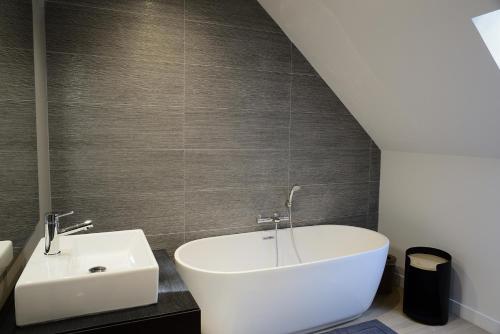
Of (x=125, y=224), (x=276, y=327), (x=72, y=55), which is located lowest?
(x=276, y=327)

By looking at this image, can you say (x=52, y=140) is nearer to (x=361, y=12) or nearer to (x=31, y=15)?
(x=31, y=15)

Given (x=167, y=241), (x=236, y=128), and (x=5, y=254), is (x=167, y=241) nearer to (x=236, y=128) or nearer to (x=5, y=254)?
(x=236, y=128)

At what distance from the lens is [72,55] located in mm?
2336

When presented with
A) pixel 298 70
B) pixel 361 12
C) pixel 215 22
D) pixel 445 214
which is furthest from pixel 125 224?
pixel 445 214

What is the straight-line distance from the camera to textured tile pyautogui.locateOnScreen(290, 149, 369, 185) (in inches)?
124

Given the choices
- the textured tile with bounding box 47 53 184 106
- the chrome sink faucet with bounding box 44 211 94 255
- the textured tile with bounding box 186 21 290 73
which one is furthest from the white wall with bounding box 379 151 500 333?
the chrome sink faucet with bounding box 44 211 94 255

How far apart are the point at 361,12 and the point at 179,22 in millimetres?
1274

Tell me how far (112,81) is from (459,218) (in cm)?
279

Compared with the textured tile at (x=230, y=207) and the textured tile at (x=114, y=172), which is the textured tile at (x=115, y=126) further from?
the textured tile at (x=230, y=207)

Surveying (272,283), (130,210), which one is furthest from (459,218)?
(130,210)

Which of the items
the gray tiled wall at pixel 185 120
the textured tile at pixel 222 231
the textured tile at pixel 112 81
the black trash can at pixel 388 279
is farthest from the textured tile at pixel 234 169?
the black trash can at pixel 388 279

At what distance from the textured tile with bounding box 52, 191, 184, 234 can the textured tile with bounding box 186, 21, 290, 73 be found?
3.53ft

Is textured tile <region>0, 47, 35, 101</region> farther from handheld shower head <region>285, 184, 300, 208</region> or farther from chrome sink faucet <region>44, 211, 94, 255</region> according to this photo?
handheld shower head <region>285, 184, 300, 208</region>

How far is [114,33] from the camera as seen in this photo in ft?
7.98
